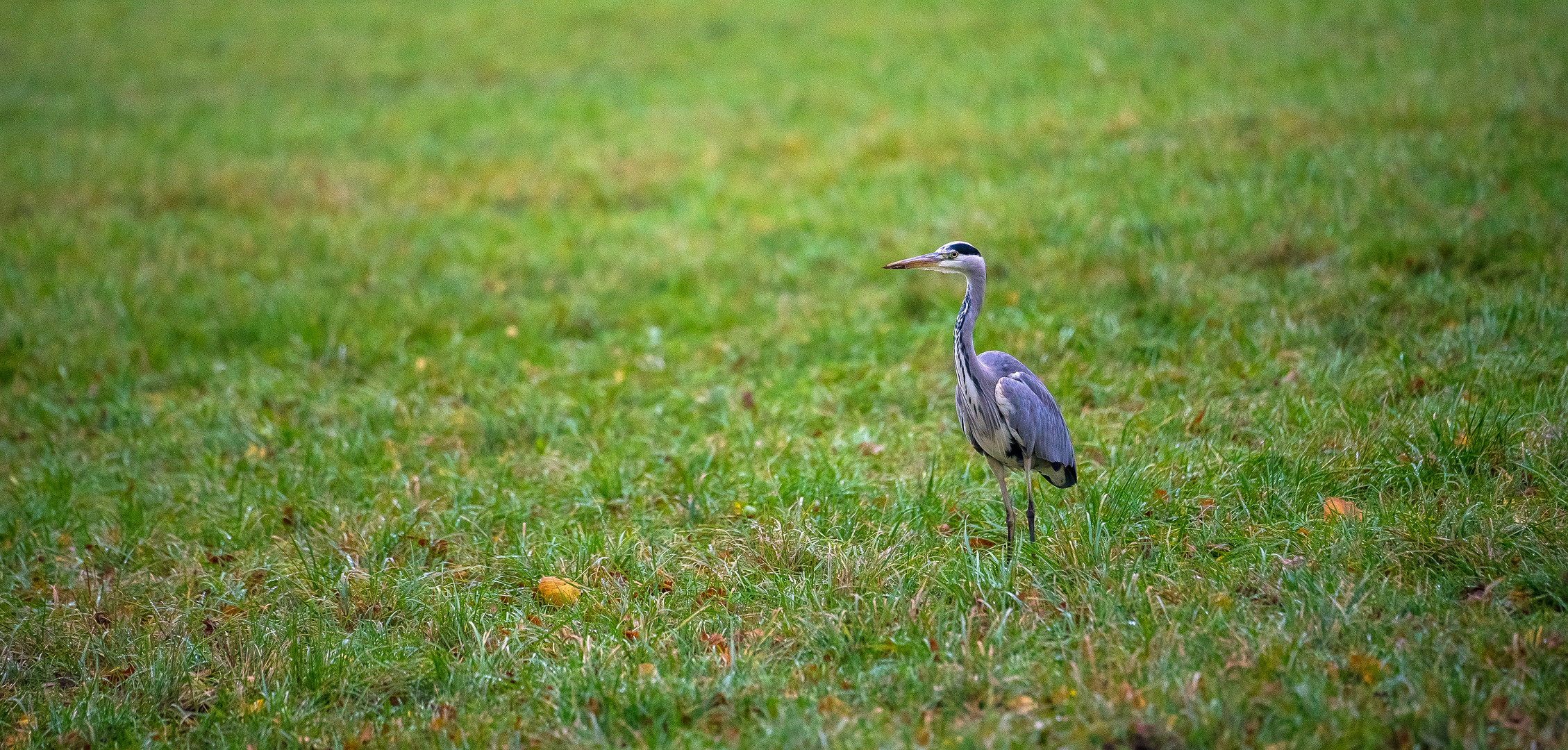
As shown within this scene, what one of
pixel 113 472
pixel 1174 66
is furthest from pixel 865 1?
pixel 113 472

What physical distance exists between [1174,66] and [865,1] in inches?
298

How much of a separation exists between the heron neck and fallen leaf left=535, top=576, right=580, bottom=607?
1802 millimetres

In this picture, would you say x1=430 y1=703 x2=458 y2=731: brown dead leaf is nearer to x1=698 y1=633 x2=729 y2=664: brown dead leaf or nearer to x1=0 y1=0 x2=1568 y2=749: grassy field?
x1=0 y1=0 x2=1568 y2=749: grassy field

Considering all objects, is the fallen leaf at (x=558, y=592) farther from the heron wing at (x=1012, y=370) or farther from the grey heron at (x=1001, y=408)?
the heron wing at (x=1012, y=370)

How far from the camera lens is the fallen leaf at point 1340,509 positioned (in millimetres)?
4234

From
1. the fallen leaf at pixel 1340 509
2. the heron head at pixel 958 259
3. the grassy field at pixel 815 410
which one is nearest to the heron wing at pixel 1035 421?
the grassy field at pixel 815 410

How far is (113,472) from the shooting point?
238 inches

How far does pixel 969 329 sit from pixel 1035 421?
0.45m

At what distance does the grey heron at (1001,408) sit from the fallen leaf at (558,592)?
1.74 meters

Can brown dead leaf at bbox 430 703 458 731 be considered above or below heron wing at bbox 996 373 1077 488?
below

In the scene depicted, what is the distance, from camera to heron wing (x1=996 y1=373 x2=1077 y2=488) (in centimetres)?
427

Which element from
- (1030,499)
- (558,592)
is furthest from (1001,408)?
(558,592)

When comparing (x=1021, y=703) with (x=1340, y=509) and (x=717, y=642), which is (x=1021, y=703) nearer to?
(x=717, y=642)

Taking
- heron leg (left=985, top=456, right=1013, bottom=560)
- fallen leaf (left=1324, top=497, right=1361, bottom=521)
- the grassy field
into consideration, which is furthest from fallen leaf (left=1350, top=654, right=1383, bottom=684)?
heron leg (left=985, top=456, right=1013, bottom=560)
